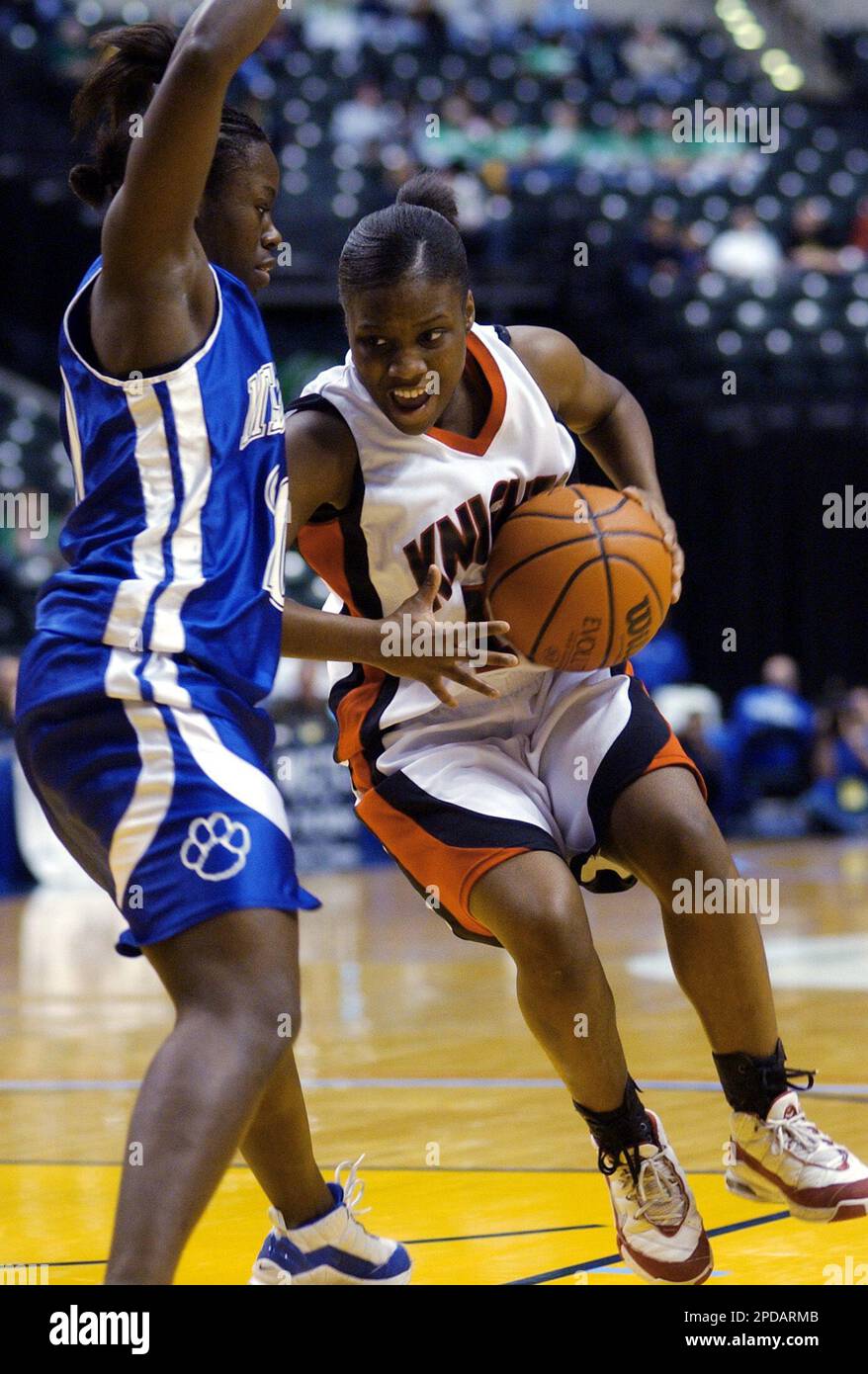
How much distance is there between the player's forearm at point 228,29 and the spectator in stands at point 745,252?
12738mm

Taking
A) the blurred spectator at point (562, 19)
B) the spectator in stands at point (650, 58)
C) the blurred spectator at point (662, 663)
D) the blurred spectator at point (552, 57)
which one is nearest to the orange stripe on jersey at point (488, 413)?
the blurred spectator at point (662, 663)

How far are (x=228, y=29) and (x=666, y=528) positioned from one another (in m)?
1.39

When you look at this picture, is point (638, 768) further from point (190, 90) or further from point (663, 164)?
point (663, 164)

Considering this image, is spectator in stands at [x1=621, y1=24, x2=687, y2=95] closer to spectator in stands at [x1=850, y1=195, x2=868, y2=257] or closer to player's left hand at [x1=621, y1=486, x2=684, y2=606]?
spectator in stands at [x1=850, y1=195, x2=868, y2=257]

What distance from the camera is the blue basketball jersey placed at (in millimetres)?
2625

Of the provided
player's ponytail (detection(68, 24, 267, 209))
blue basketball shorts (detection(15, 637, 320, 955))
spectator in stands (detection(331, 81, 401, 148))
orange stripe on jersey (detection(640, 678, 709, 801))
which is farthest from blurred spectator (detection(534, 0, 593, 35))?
blue basketball shorts (detection(15, 637, 320, 955))

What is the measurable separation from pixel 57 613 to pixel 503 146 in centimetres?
1440

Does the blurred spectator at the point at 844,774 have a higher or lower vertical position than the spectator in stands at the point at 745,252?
lower

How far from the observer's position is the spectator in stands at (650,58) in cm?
1869

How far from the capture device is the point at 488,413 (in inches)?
142

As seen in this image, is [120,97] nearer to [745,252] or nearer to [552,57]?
[745,252]

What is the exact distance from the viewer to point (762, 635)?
15.0 meters

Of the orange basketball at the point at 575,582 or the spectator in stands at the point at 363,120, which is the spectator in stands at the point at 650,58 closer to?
the spectator in stands at the point at 363,120
